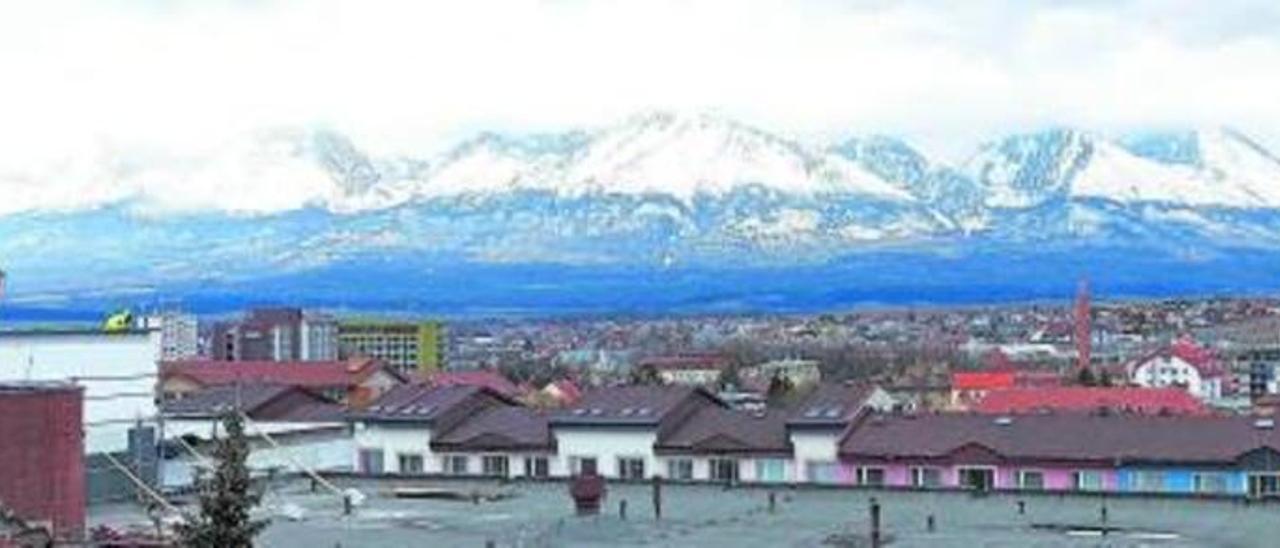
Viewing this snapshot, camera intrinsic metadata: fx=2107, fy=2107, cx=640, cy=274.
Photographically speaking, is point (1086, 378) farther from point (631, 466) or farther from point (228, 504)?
point (228, 504)

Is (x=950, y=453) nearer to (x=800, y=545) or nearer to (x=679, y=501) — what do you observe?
(x=679, y=501)

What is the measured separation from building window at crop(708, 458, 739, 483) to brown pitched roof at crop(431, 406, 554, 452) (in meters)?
4.23

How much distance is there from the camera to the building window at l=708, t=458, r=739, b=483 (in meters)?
51.4

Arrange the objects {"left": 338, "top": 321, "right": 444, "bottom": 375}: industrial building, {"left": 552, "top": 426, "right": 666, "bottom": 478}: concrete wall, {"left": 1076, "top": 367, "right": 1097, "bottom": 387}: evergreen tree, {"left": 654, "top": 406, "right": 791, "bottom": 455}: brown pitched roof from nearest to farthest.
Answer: {"left": 654, "top": 406, "right": 791, "bottom": 455}: brown pitched roof
{"left": 552, "top": 426, "right": 666, "bottom": 478}: concrete wall
{"left": 1076, "top": 367, "right": 1097, "bottom": 387}: evergreen tree
{"left": 338, "top": 321, "right": 444, "bottom": 375}: industrial building

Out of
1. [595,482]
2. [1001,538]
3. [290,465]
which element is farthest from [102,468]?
[1001,538]

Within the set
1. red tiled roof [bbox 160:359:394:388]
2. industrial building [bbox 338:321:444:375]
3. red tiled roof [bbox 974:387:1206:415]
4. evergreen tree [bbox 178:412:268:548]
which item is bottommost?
red tiled roof [bbox 974:387:1206:415]

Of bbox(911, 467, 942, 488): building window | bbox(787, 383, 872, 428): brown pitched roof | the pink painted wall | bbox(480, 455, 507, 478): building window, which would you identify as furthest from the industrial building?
bbox(911, 467, 942, 488): building window

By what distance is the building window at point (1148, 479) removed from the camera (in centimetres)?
4691

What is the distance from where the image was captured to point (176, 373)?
328ft

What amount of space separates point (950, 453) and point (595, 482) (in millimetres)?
15751

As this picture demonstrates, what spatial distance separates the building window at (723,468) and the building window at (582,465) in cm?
294

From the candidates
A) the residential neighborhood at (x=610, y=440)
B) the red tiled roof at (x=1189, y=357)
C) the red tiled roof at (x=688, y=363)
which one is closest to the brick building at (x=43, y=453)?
the residential neighborhood at (x=610, y=440)

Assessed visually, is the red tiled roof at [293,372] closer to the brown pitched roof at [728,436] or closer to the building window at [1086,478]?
the brown pitched roof at [728,436]

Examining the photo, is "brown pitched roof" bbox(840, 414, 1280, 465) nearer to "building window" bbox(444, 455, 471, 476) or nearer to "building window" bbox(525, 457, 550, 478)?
"building window" bbox(525, 457, 550, 478)
